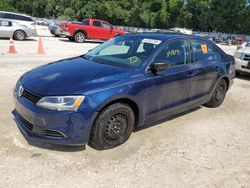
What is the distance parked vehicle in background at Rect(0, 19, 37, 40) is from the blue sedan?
13.9 meters

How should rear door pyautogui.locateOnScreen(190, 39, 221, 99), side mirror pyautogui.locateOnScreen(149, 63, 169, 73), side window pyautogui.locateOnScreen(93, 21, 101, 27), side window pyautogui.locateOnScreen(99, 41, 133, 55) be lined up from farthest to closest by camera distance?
side window pyautogui.locateOnScreen(93, 21, 101, 27) → rear door pyautogui.locateOnScreen(190, 39, 221, 99) → side window pyautogui.locateOnScreen(99, 41, 133, 55) → side mirror pyautogui.locateOnScreen(149, 63, 169, 73)

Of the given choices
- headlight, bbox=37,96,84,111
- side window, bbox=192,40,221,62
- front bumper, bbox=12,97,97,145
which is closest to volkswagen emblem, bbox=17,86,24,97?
front bumper, bbox=12,97,97,145

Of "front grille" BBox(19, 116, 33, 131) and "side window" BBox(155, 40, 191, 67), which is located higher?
"side window" BBox(155, 40, 191, 67)

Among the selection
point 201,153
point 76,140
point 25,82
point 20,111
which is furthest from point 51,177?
point 201,153

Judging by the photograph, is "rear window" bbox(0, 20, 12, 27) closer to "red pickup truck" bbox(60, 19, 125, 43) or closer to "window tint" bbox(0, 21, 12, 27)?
"window tint" bbox(0, 21, 12, 27)

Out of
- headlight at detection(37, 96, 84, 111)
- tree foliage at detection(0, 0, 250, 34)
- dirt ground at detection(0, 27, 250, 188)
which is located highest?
tree foliage at detection(0, 0, 250, 34)

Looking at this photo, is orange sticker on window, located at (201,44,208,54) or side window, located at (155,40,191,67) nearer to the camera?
side window, located at (155,40,191,67)

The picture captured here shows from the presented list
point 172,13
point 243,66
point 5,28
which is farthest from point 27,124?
point 172,13

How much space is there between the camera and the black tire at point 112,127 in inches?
151

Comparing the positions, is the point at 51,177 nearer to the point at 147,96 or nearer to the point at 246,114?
the point at 147,96

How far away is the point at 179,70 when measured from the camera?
484 centimetres

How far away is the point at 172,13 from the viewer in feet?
220

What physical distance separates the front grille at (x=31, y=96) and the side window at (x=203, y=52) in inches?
115

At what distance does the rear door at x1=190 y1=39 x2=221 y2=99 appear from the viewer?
5.26 meters
